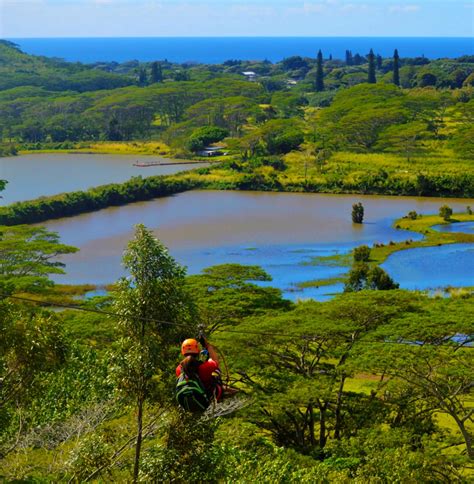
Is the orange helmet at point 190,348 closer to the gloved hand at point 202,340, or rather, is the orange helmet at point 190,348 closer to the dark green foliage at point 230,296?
the gloved hand at point 202,340

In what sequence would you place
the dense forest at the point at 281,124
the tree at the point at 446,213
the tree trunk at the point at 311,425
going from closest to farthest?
the tree trunk at the point at 311,425 → the tree at the point at 446,213 → the dense forest at the point at 281,124

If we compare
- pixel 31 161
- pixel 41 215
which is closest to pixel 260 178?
pixel 41 215

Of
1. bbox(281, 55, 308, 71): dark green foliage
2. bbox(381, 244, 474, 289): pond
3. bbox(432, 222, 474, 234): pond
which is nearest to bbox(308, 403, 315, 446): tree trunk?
bbox(381, 244, 474, 289): pond

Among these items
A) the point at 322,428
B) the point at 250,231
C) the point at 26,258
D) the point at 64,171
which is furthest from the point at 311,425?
the point at 64,171

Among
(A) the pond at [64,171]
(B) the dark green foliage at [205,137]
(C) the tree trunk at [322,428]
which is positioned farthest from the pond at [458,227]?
(B) the dark green foliage at [205,137]

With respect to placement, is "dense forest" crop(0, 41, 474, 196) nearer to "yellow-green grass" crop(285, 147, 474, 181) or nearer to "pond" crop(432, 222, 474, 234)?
"yellow-green grass" crop(285, 147, 474, 181)
